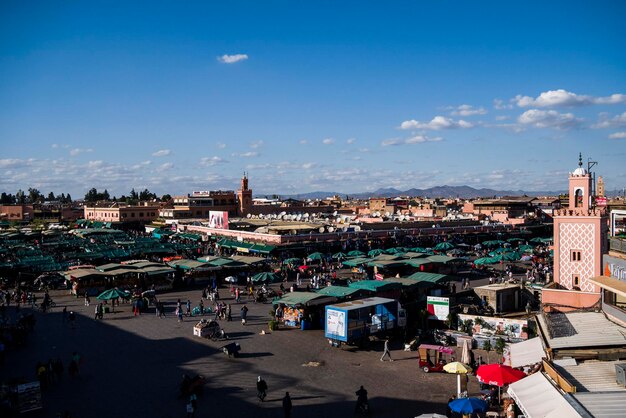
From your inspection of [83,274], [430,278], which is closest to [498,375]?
[430,278]

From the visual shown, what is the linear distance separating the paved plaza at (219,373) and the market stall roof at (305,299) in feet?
3.54

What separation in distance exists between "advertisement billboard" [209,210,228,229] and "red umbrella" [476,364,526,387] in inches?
1712

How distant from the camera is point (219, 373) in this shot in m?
16.1

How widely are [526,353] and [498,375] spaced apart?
6.46 ft

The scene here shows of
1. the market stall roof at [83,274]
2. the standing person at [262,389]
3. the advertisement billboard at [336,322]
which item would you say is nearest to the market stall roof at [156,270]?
the market stall roof at [83,274]

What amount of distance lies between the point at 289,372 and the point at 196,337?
5.56 metres

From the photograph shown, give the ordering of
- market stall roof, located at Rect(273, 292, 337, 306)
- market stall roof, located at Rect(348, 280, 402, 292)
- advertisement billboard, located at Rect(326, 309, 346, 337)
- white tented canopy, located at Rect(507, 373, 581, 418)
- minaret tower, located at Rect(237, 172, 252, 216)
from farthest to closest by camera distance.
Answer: minaret tower, located at Rect(237, 172, 252, 216) < market stall roof, located at Rect(348, 280, 402, 292) < market stall roof, located at Rect(273, 292, 337, 306) < advertisement billboard, located at Rect(326, 309, 346, 337) < white tented canopy, located at Rect(507, 373, 581, 418)

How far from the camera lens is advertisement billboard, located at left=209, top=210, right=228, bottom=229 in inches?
2185

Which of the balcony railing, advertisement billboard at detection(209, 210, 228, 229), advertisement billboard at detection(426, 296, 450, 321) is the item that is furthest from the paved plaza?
advertisement billboard at detection(209, 210, 228, 229)

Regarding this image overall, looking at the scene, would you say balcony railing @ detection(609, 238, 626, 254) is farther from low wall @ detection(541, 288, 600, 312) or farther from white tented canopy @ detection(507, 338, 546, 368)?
white tented canopy @ detection(507, 338, 546, 368)

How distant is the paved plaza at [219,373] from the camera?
1339 centimetres

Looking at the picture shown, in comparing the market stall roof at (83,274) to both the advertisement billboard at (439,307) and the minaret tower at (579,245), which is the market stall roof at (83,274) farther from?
the minaret tower at (579,245)

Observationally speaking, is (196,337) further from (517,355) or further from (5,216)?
(5,216)

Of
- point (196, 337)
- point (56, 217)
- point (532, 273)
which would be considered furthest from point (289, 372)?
point (56, 217)
